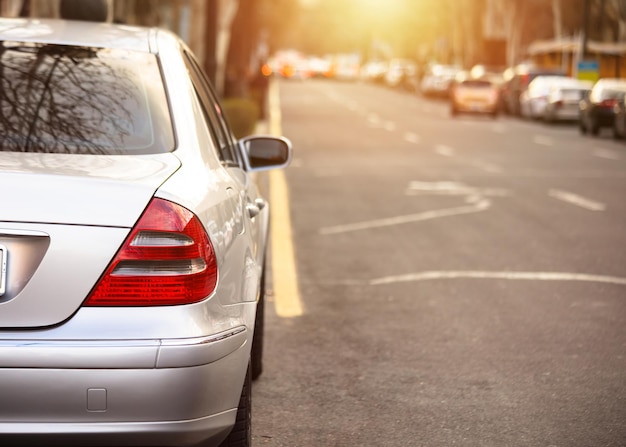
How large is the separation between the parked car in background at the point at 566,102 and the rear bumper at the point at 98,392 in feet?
120

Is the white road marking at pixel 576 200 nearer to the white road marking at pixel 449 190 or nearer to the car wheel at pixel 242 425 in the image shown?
the white road marking at pixel 449 190

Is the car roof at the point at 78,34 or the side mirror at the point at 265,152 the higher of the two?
the car roof at the point at 78,34

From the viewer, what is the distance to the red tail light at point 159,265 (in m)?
3.71

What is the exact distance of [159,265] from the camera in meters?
3.78

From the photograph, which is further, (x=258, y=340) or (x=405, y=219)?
(x=405, y=219)

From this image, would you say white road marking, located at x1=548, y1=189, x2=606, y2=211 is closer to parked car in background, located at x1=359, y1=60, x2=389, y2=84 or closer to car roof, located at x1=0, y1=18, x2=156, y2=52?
car roof, located at x1=0, y1=18, x2=156, y2=52

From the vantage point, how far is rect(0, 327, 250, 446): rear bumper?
141 inches

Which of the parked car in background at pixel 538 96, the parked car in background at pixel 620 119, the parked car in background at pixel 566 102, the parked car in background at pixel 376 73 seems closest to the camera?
the parked car in background at pixel 620 119

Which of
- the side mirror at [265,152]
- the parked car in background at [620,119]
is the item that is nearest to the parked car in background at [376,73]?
the parked car in background at [620,119]

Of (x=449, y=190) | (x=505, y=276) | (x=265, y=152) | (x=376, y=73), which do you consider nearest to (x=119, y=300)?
(x=265, y=152)

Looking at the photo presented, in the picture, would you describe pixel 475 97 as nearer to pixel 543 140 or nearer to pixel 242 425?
pixel 543 140

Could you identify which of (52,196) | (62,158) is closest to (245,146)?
(62,158)

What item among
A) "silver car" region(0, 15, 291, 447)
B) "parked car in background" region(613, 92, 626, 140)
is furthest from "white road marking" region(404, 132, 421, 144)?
"silver car" region(0, 15, 291, 447)

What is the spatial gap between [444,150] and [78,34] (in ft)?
69.8
